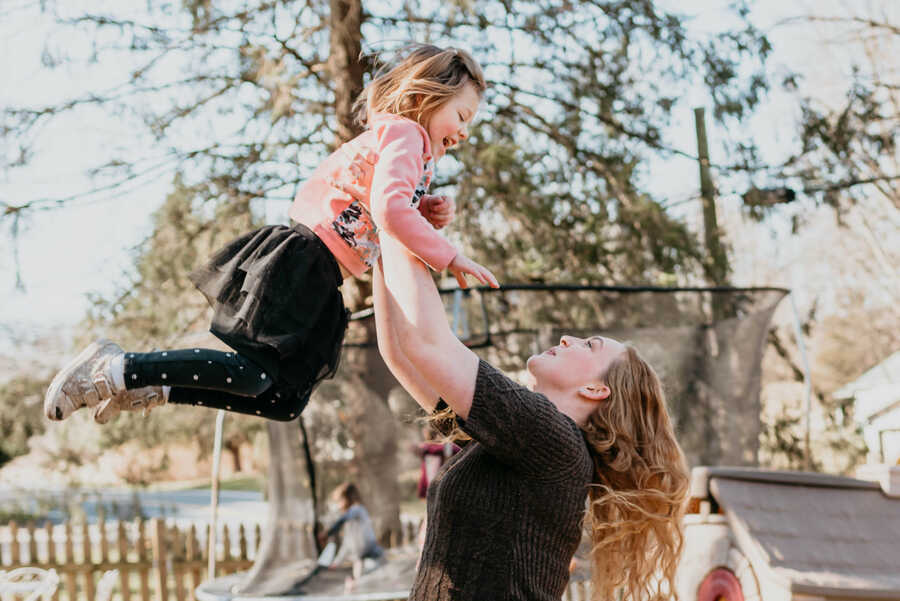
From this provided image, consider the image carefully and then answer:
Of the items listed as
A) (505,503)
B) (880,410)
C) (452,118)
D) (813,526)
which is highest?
(452,118)

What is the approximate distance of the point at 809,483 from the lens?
375 cm

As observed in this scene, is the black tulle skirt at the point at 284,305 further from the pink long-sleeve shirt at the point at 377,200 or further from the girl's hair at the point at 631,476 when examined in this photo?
the girl's hair at the point at 631,476

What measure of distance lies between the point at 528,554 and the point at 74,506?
13.1 m

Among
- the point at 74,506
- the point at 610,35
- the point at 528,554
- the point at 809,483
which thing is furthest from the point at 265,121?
the point at 74,506

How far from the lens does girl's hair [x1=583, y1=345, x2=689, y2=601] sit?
5.67ft

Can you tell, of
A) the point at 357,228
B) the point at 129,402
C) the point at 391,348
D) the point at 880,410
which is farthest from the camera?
the point at 880,410

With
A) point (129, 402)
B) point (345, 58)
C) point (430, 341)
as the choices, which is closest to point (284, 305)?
point (129, 402)

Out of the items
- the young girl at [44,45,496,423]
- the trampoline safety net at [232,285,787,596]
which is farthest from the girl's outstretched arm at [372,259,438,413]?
the trampoline safety net at [232,285,787,596]

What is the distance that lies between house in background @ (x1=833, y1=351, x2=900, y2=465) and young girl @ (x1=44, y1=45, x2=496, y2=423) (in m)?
3.74

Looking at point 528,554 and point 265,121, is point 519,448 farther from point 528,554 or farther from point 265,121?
point 265,121

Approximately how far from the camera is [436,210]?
1.70 meters

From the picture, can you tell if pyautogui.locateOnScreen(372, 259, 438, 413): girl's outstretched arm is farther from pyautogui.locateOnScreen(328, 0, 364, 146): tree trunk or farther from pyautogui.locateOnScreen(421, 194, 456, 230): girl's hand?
pyautogui.locateOnScreen(328, 0, 364, 146): tree trunk

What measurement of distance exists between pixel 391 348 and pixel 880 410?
1068 cm

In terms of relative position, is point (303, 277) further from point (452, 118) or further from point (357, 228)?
point (452, 118)
